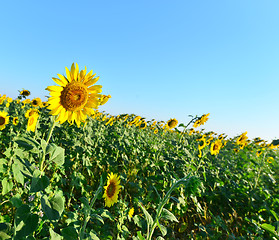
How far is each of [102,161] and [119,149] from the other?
628 mm

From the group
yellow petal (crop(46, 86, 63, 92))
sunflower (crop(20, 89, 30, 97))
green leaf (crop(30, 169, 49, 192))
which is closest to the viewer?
green leaf (crop(30, 169, 49, 192))

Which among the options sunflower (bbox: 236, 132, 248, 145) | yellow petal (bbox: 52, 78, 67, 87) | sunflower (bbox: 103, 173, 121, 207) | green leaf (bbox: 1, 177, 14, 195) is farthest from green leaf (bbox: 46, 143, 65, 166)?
sunflower (bbox: 236, 132, 248, 145)

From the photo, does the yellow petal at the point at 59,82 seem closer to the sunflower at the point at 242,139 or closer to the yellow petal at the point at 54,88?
the yellow petal at the point at 54,88

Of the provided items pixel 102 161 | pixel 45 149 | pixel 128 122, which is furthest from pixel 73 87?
pixel 128 122

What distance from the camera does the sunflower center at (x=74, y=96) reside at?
5.19 ft

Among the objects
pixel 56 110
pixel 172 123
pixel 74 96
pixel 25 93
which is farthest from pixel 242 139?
pixel 25 93

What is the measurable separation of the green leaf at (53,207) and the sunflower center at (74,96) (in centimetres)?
78

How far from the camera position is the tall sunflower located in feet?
5.05

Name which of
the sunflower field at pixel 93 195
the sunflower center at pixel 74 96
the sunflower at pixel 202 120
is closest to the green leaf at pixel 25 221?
the sunflower field at pixel 93 195

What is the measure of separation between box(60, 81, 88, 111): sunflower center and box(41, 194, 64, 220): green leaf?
2.56 feet

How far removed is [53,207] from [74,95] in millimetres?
900

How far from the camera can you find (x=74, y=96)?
1.61 metres

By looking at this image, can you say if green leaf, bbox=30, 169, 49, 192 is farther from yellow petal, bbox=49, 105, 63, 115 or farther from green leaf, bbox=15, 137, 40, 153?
yellow petal, bbox=49, 105, 63, 115

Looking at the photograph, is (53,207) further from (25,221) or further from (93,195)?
(93,195)
